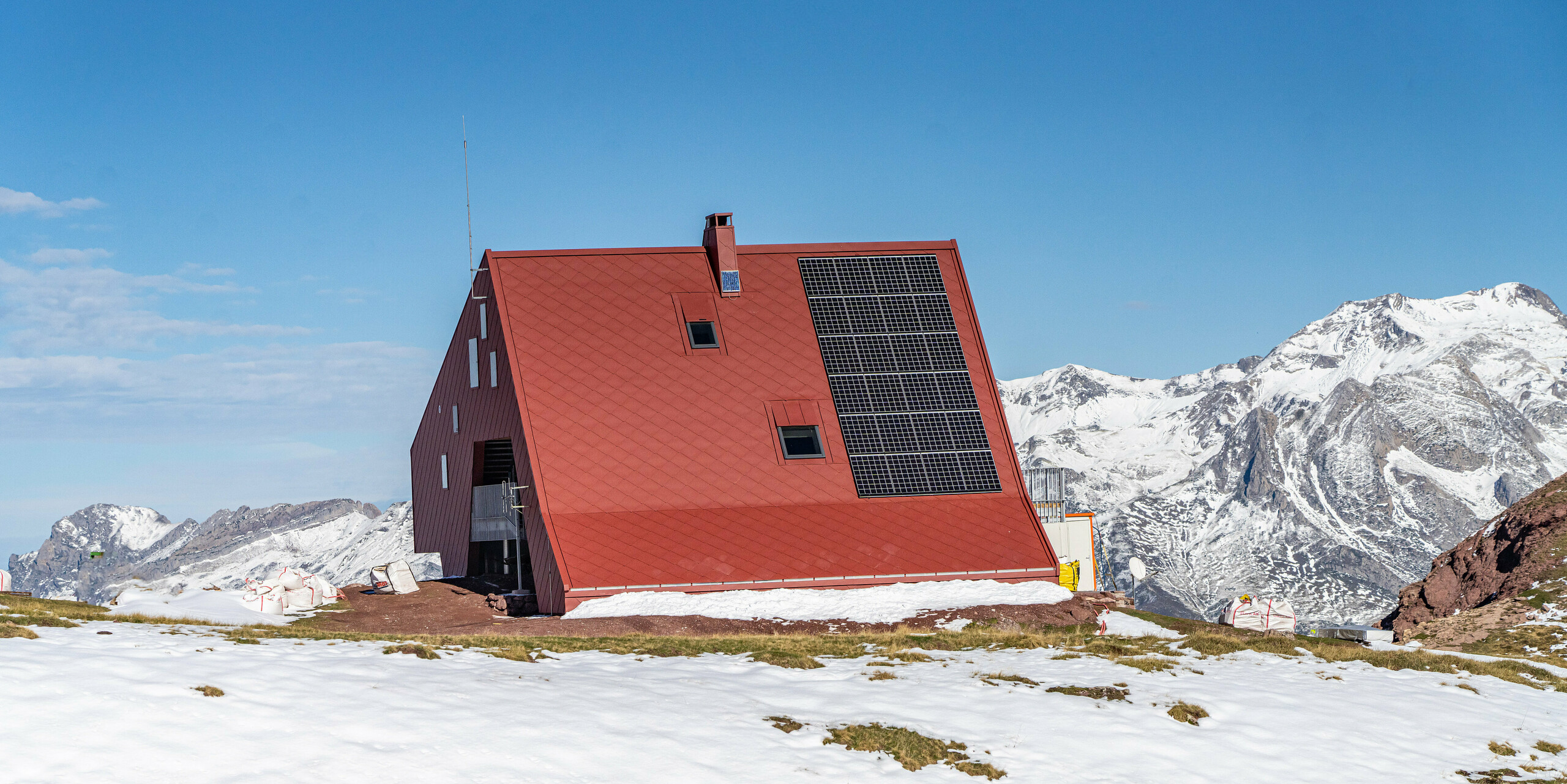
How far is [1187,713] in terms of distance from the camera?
55.4ft

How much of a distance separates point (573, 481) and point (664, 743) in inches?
736

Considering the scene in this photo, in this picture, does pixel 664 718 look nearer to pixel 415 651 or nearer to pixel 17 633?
pixel 415 651


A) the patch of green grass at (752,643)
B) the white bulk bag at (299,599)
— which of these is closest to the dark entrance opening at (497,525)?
the white bulk bag at (299,599)

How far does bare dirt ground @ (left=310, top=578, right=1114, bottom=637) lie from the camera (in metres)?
27.2

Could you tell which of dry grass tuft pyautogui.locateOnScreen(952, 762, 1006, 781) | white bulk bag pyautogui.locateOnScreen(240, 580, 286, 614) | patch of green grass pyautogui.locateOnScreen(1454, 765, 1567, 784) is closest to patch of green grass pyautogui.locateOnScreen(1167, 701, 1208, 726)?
patch of green grass pyautogui.locateOnScreen(1454, 765, 1567, 784)

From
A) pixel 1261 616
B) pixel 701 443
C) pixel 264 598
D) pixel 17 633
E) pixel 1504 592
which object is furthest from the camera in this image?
pixel 701 443

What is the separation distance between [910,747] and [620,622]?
1378 cm

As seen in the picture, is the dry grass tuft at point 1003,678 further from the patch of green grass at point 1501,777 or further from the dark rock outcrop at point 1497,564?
the dark rock outcrop at point 1497,564

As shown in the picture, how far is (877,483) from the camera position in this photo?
3378 centimetres

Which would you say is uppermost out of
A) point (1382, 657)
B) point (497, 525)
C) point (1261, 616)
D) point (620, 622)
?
point (497, 525)

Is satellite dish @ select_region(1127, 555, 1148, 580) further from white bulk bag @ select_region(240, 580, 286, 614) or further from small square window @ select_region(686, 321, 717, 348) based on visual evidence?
white bulk bag @ select_region(240, 580, 286, 614)

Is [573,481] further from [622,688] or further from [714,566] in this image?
[622,688]

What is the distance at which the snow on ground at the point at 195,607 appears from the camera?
90.1 ft

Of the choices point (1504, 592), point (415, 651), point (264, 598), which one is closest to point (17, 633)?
point (415, 651)
